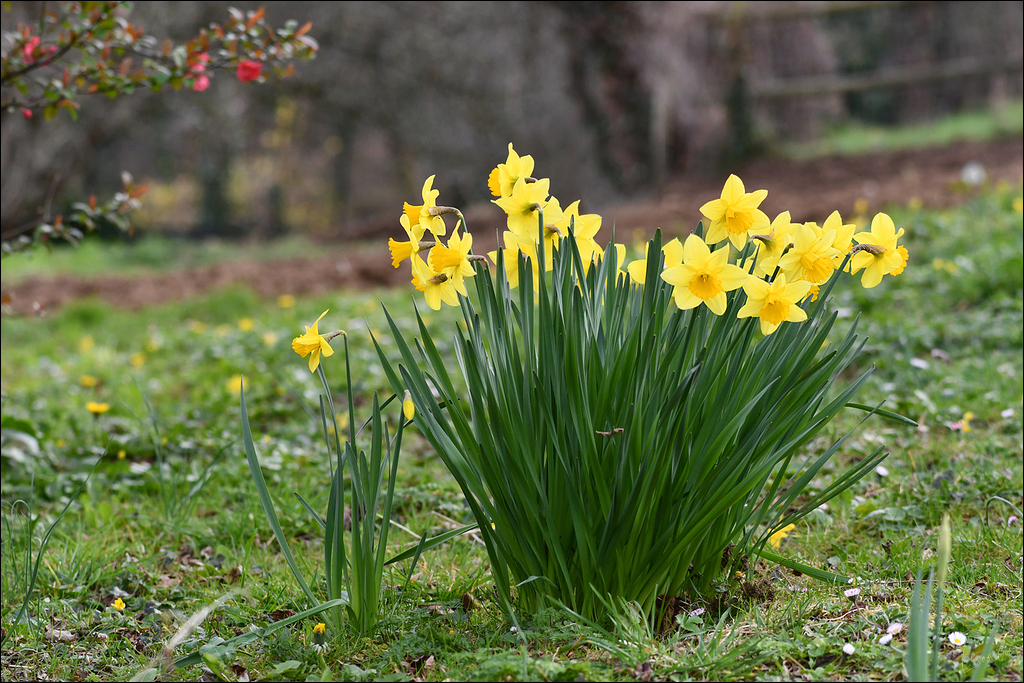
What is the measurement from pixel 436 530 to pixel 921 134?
10.5 m

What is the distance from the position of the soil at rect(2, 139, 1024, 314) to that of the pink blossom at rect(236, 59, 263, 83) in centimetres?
336

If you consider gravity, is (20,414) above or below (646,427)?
below

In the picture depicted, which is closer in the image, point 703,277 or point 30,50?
point 703,277

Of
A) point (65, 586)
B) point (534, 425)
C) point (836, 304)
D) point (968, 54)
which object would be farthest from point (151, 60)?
point (968, 54)

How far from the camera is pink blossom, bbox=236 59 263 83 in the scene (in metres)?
2.56

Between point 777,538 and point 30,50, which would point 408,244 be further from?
point 30,50

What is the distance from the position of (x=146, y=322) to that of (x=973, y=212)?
5201 millimetres

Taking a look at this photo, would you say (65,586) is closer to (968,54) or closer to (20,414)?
(20,414)

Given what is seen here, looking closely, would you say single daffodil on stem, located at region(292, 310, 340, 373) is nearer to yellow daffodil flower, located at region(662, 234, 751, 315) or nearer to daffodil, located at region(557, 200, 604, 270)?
daffodil, located at region(557, 200, 604, 270)

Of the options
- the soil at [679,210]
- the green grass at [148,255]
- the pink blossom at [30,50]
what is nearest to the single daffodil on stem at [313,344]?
the pink blossom at [30,50]

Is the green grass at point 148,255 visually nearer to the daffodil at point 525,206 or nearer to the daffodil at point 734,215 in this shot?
the daffodil at point 525,206

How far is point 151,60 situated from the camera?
2.62 metres

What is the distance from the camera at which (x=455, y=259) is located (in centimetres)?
148

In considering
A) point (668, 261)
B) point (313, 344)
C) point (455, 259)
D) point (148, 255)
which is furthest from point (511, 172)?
point (148, 255)
